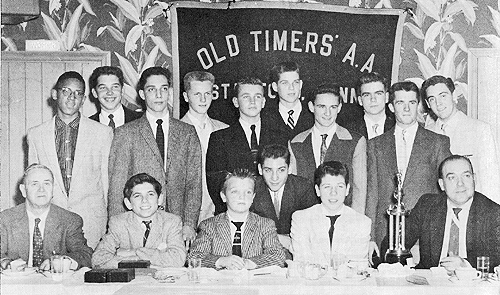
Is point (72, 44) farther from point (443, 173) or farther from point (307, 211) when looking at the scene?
point (443, 173)

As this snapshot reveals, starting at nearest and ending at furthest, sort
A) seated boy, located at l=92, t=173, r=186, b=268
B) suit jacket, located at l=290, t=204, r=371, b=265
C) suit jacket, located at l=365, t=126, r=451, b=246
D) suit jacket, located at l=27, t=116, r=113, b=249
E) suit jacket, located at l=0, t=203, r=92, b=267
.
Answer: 1. seated boy, located at l=92, t=173, r=186, b=268
2. suit jacket, located at l=290, t=204, r=371, b=265
3. suit jacket, located at l=0, t=203, r=92, b=267
4. suit jacket, located at l=365, t=126, r=451, b=246
5. suit jacket, located at l=27, t=116, r=113, b=249

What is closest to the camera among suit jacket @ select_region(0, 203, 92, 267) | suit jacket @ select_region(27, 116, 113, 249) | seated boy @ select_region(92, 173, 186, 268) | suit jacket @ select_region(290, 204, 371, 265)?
seated boy @ select_region(92, 173, 186, 268)

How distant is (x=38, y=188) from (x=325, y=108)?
68.0 inches

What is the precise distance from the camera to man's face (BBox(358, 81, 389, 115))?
4.38m

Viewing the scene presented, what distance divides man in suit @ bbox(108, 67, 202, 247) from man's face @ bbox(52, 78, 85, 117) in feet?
0.94

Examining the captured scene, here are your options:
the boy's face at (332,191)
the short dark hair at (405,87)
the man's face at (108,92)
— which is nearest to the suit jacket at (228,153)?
the boy's face at (332,191)

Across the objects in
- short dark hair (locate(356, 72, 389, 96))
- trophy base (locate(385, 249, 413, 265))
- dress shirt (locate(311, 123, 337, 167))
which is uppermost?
short dark hair (locate(356, 72, 389, 96))

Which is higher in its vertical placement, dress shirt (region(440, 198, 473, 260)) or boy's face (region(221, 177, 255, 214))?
boy's face (region(221, 177, 255, 214))

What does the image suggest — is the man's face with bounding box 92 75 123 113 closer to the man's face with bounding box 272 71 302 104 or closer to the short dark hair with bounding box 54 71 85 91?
the short dark hair with bounding box 54 71 85 91

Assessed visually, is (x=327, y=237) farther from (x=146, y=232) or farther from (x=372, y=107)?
(x=146, y=232)

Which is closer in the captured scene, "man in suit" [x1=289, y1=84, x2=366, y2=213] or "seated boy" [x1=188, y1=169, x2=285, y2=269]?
"seated boy" [x1=188, y1=169, x2=285, y2=269]

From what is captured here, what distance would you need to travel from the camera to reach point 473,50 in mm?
4344

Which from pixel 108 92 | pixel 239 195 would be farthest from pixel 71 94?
pixel 239 195

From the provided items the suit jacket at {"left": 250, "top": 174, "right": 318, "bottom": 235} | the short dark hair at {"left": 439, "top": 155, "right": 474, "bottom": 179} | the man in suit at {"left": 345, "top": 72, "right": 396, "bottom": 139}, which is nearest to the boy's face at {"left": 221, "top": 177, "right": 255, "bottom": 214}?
the suit jacket at {"left": 250, "top": 174, "right": 318, "bottom": 235}
